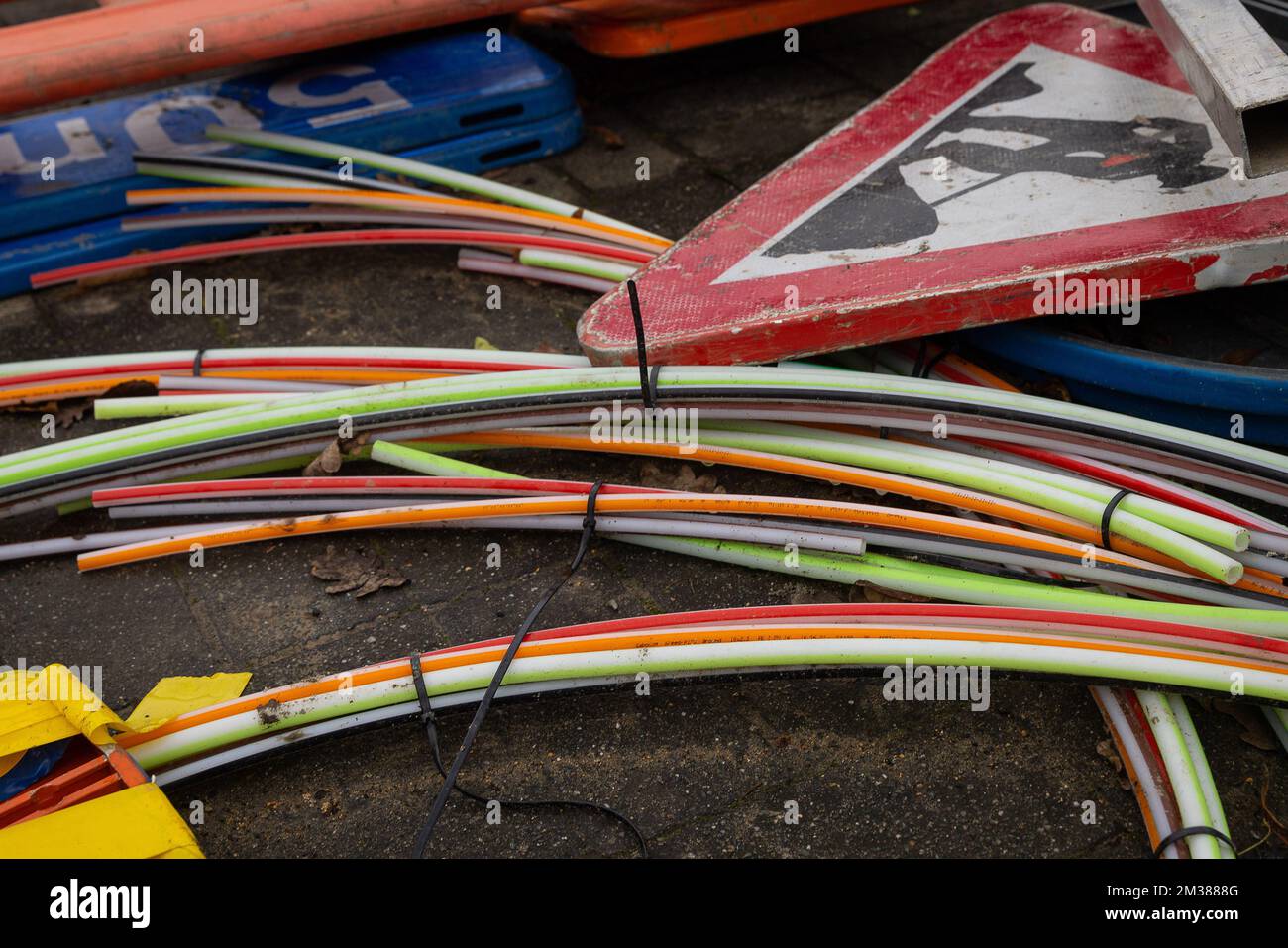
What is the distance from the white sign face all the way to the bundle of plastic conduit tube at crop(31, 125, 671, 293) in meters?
0.77

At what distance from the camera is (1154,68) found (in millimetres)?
3232

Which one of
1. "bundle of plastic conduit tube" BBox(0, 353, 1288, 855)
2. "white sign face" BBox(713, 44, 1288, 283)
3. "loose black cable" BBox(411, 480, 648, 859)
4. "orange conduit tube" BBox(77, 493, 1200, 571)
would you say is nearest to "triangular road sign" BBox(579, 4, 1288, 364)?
"white sign face" BBox(713, 44, 1288, 283)

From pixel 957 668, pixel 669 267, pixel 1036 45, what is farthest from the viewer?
pixel 1036 45

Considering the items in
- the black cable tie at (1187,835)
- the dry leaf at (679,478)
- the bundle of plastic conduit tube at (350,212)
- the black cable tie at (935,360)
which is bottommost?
the black cable tie at (1187,835)

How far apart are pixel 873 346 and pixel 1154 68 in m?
1.19

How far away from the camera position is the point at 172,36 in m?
3.39

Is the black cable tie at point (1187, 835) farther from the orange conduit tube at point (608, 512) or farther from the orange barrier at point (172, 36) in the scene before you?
the orange barrier at point (172, 36)

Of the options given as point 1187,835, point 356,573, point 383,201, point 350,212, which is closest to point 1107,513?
point 1187,835

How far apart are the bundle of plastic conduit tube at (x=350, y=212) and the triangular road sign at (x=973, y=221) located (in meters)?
0.68

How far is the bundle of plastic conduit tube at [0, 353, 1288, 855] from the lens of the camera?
6.83 ft

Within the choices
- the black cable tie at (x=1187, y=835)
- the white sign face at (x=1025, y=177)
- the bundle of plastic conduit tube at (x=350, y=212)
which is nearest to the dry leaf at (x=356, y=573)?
the white sign face at (x=1025, y=177)

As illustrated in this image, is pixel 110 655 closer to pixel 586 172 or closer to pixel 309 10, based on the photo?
pixel 309 10

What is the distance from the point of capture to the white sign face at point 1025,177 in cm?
271

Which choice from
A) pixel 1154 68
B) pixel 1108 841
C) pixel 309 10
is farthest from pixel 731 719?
pixel 309 10
